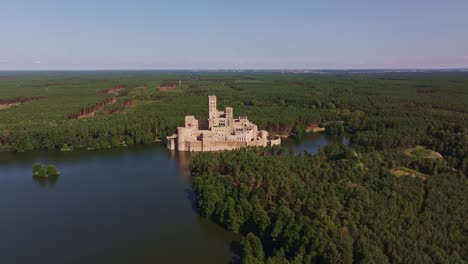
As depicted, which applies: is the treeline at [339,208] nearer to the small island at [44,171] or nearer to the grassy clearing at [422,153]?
the grassy clearing at [422,153]

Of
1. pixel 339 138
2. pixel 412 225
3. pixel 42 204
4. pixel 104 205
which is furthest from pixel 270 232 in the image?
pixel 339 138

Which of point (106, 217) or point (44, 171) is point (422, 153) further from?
point (44, 171)

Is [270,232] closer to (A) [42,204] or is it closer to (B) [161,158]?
(A) [42,204]

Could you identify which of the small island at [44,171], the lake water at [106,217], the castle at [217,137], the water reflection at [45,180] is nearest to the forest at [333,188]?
the lake water at [106,217]

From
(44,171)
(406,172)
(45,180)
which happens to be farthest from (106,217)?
(406,172)

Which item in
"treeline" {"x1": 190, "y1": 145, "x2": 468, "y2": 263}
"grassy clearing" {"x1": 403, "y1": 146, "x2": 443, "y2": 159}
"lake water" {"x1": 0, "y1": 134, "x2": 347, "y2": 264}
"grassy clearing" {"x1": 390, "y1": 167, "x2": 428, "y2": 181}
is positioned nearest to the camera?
"treeline" {"x1": 190, "y1": 145, "x2": 468, "y2": 263}

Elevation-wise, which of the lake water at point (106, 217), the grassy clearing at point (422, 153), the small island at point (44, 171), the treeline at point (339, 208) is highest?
the grassy clearing at point (422, 153)

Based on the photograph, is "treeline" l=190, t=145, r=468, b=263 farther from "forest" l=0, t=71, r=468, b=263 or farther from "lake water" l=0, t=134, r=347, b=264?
"lake water" l=0, t=134, r=347, b=264

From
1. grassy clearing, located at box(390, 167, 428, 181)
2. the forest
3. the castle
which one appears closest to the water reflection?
the forest
